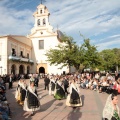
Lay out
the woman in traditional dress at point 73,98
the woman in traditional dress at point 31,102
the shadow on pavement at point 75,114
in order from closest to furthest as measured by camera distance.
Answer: the shadow on pavement at point 75,114, the woman in traditional dress at point 31,102, the woman in traditional dress at point 73,98

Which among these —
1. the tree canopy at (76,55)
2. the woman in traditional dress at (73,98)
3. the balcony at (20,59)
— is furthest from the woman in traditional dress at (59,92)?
the balcony at (20,59)

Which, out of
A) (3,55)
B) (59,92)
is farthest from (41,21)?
(59,92)

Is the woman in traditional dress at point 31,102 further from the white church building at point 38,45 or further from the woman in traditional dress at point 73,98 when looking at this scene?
the white church building at point 38,45

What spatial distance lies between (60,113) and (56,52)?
82.0 ft

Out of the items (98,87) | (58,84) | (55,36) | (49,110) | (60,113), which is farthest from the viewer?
(55,36)

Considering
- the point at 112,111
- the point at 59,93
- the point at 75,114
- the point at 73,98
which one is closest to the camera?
the point at 112,111

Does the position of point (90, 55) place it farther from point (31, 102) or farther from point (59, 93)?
point (31, 102)

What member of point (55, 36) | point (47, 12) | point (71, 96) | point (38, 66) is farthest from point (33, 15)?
point (71, 96)

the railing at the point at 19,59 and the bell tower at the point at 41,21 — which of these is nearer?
the railing at the point at 19,59

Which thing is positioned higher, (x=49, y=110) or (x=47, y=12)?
(x=47, y=12)

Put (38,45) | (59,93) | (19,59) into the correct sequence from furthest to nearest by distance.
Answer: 1. (38,45)
2. (19,59)
3. (59,93)

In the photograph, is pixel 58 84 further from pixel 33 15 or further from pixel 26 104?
pixel 33 15

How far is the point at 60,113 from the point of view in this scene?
9.51 metres

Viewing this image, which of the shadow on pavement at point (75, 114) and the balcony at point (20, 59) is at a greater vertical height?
the balcony at point (20, 59)
